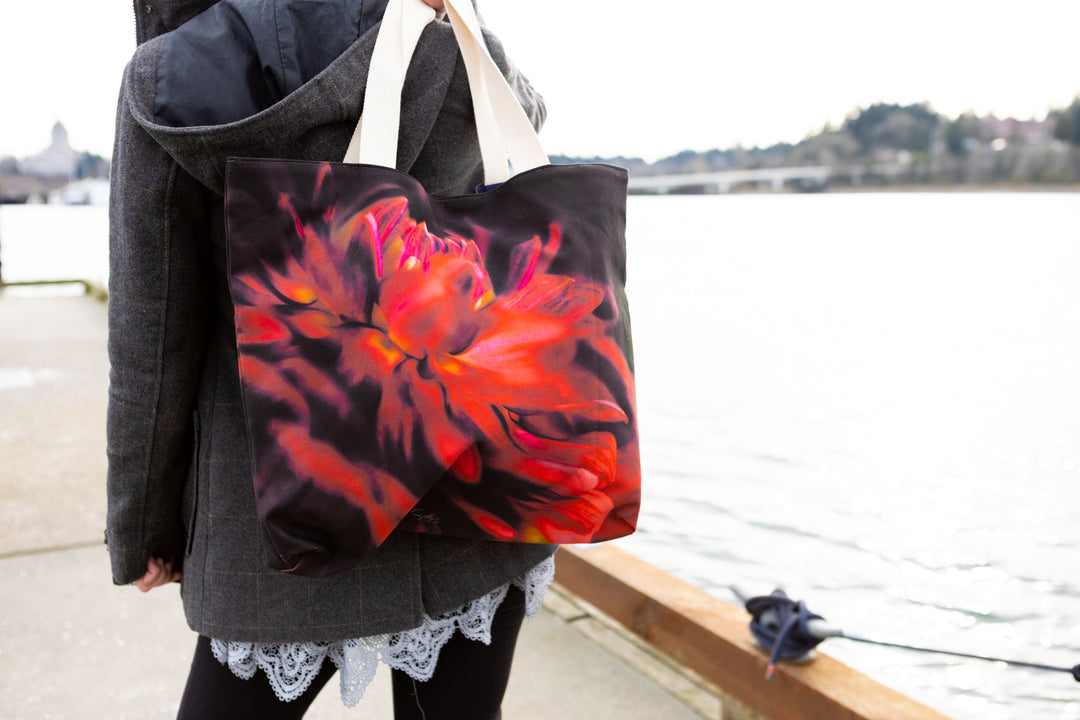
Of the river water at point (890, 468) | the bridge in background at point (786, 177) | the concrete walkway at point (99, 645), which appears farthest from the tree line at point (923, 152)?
the concrete walkway at point (99, 645)

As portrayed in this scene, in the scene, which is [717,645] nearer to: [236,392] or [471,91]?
[236,392]

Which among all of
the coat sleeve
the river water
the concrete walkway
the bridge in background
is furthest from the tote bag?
the bridge in background

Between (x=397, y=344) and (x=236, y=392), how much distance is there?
0.29 m

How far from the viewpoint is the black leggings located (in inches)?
42.9

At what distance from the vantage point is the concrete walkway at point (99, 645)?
2449mm

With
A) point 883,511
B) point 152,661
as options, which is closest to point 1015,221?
point 883,511

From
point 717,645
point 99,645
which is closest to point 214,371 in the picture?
point 717,645

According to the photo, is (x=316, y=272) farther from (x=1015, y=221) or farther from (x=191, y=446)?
(x=1015, y=221)

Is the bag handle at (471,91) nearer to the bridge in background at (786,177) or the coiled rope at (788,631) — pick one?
the coiled rope at (788,631)

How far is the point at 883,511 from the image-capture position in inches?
199

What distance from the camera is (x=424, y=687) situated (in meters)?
1.16

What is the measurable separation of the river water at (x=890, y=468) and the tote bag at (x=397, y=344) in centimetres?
271

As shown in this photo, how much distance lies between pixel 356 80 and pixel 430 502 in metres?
0.45

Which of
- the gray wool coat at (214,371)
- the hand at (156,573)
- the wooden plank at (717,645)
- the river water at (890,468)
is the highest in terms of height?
the gray wool coat at (214,371)
